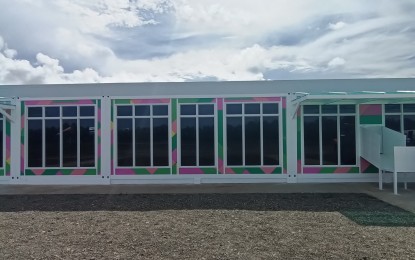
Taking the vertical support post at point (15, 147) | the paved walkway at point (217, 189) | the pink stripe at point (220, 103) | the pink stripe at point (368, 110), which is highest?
the pink stripe at point (220, 103)

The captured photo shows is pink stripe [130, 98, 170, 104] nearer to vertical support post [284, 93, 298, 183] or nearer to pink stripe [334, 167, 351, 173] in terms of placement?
vertical support post [284, 93, 298, 183]

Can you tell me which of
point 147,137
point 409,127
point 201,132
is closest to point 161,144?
point 147,137

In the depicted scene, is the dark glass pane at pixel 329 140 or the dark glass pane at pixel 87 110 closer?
the dark glass pane at pixel 329 140

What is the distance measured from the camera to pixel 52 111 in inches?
497

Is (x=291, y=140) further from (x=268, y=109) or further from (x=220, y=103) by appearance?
(x=220, y=103)

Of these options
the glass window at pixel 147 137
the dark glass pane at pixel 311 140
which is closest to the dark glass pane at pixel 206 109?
the glass window at pixel 147 137

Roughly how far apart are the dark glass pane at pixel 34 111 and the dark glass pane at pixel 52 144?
393 millimetres

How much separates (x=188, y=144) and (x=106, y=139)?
2.69m

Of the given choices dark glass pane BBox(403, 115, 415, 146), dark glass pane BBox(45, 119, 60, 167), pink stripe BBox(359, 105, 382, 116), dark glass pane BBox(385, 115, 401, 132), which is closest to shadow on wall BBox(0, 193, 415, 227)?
dark glass pane BBox(45, 119, 60, 167)

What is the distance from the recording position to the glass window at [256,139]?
12422mm

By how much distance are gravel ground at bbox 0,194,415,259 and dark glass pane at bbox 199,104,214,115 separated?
3654mm

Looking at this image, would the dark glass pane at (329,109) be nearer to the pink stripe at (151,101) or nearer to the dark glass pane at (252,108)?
the dark glass pane at (252,108)

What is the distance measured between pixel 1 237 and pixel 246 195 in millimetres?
5702

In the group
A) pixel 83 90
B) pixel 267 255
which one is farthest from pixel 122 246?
pixel 83 90
